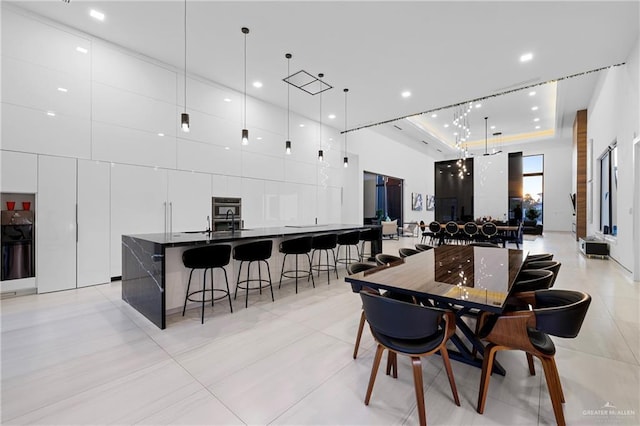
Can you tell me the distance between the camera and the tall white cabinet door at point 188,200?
517cm

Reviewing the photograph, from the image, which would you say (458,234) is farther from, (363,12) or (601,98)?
(363,12)

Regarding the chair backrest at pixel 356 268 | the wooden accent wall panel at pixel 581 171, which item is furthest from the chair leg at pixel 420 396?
the wooden accent wall panel at pixel 581 171

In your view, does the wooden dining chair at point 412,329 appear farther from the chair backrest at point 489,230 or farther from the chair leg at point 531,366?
the chair backrest at point 489,230

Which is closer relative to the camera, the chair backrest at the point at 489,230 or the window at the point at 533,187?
the chair backrest at the point at 489,230

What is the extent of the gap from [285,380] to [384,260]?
1658 millimetres

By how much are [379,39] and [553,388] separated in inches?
185

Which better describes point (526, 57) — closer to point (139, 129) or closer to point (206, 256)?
point (206, 256)

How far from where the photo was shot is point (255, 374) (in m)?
2.10

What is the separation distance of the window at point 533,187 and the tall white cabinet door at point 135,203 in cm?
1573

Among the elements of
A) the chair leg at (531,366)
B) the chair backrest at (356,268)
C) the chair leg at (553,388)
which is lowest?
the chair leg at (531,366)

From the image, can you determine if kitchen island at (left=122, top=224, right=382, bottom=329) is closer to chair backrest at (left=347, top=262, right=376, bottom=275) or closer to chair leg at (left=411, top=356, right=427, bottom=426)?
chair backrest at (left=347, top=262, right=376, bottom=275)

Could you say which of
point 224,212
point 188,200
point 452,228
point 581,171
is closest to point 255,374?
point 188,200

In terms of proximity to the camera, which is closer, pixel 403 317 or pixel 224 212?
pixel 403 317

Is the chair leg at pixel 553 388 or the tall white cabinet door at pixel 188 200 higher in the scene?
the tall white cabinet door at pixel 188 200
